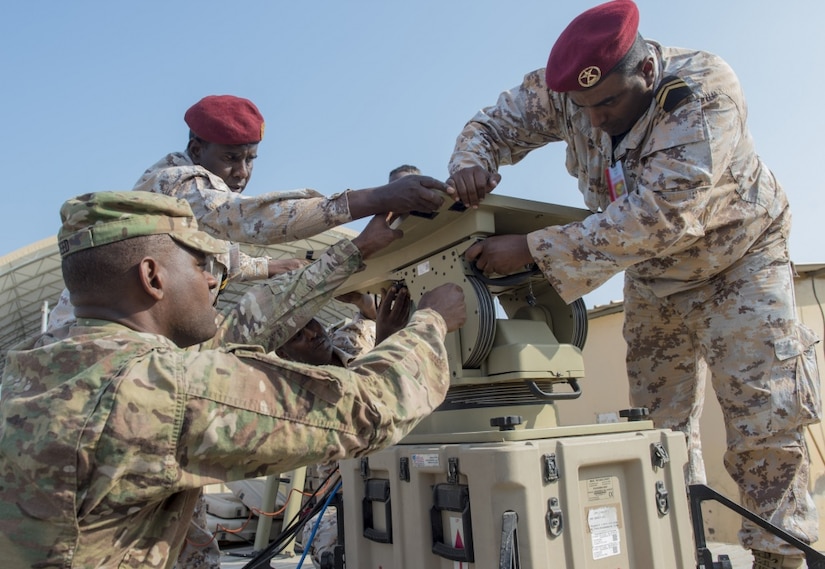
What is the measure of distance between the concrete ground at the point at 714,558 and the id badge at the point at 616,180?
209 centimetres

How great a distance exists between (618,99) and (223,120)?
5.98 ft

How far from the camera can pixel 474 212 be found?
2621 millimetres

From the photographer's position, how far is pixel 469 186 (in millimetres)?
2561

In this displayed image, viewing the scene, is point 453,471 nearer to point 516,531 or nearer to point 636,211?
point 516,531

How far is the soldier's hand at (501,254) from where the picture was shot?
8.34ft

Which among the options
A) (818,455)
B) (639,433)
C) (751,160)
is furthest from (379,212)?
(818,455)

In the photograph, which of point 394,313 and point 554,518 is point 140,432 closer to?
point 554,518

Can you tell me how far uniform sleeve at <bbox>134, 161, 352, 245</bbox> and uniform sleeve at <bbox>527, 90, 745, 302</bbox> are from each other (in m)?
0.88

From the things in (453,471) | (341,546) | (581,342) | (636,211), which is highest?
(636,211)

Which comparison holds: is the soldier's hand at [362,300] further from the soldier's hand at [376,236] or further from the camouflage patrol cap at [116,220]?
the camouflage patrol cap at [116,220]

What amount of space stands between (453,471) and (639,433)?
2.16 feet

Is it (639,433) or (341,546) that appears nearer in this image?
(639,433)

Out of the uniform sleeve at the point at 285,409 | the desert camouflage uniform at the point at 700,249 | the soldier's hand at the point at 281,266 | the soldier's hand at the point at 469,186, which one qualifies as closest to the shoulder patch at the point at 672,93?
the desert camouflage uniform at the point at 700,249

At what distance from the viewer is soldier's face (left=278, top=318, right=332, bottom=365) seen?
12.1 feet
